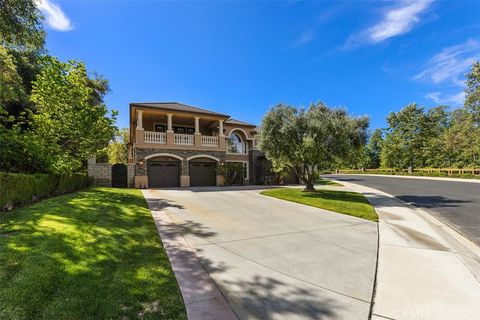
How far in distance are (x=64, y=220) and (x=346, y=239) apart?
265 inches

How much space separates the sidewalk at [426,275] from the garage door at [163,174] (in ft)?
49.7

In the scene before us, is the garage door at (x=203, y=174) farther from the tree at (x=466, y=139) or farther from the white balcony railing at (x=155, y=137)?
the tree at (x=466, y=139)

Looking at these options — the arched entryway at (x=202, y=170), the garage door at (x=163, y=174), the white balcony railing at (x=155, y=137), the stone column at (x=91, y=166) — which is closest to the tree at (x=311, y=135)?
the arched entryway at (x=202, y=170)

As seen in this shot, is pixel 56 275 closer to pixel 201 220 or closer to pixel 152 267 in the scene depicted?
pixel 152 267

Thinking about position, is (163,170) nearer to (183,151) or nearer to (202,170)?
(183,151)

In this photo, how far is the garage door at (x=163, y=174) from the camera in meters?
18.0

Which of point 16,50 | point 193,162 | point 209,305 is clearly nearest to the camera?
point 209,305

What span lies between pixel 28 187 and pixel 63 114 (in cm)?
414

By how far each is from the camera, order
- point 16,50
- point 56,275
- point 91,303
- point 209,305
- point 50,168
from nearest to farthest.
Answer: point 91,303 < point 209,305 < point 56,275 < point 50,168 < point 16,50

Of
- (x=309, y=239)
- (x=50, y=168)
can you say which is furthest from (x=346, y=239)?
(x=50, y=168)

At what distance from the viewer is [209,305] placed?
2.80m

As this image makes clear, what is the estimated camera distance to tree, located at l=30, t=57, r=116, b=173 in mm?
10000

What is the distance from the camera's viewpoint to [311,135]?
12797 millimetres

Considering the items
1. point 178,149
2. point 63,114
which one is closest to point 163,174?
point 178,149
